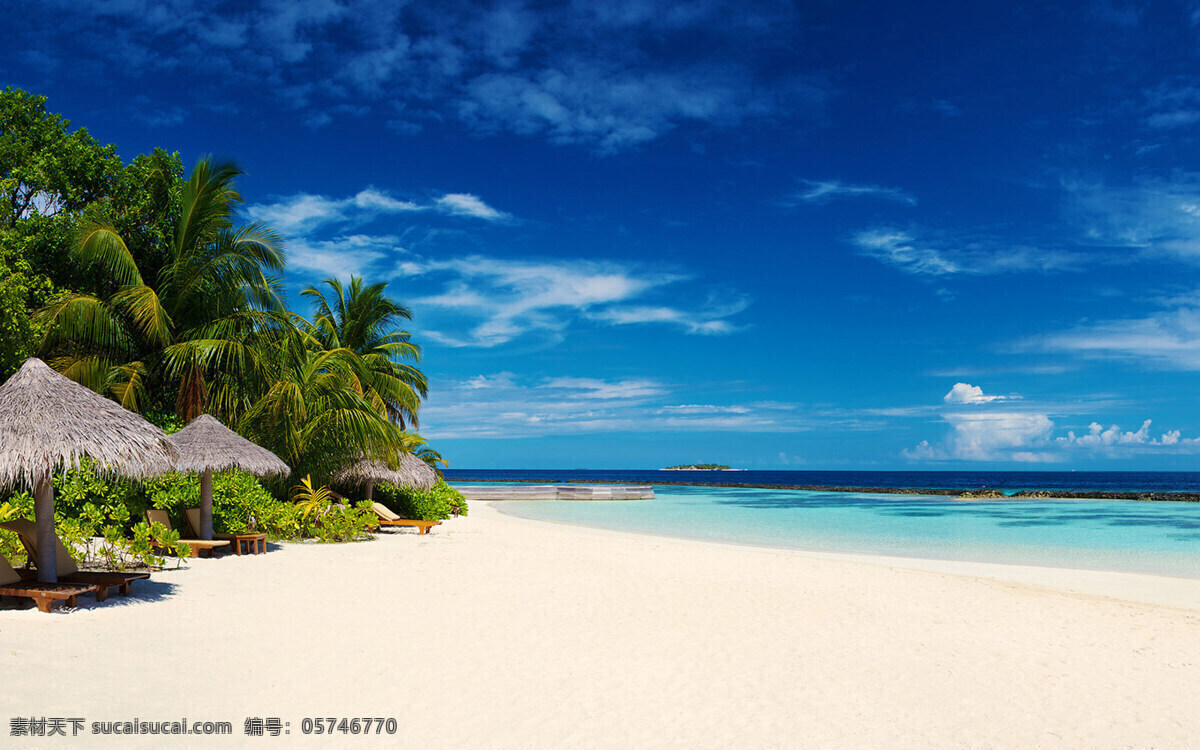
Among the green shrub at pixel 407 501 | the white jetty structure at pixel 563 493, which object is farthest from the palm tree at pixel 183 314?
the white jetty structure at pixel 563 493

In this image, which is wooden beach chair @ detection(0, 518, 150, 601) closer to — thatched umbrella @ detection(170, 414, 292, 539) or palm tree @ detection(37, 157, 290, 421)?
thatched umbrella @ detection(170, 414, 292, 539)

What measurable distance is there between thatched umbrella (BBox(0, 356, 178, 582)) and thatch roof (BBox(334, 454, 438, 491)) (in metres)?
7.96

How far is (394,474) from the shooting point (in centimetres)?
1642

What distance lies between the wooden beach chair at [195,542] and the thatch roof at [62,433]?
2963mm

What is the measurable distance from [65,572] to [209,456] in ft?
11.3

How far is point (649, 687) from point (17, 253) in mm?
14240

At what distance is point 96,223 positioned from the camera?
14.0m

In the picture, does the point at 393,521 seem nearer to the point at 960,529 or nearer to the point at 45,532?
the point at 45,532

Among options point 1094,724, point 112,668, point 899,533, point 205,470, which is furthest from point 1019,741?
point 899,533

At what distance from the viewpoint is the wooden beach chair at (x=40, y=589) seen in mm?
6562

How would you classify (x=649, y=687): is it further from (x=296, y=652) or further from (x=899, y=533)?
(x=899, y=533)

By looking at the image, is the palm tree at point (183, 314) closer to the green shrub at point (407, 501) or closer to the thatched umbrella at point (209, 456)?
the thatched umbrella at point (209, 456)

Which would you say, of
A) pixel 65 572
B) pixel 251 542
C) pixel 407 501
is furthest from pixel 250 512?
pixel 407 501

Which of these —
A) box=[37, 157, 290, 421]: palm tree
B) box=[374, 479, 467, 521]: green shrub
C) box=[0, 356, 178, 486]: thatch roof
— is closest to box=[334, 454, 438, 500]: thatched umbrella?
box=[374, 479, 467, 521]: green shrub
